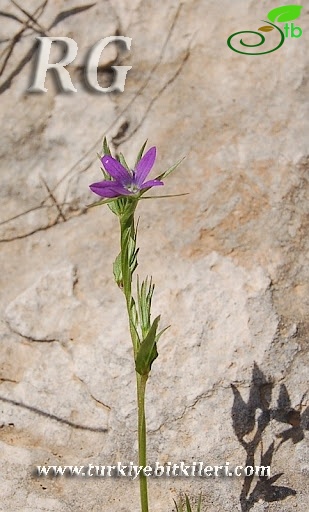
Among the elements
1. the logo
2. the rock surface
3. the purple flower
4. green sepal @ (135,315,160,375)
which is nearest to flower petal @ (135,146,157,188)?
the purple flower

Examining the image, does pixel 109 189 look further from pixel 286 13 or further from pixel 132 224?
pixel 286 13

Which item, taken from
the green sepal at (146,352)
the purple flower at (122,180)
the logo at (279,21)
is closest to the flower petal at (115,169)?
the purple flower at (122,180)

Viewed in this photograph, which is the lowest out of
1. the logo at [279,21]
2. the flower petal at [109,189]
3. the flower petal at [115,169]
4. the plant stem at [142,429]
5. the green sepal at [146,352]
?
the plant stem at [142,429]

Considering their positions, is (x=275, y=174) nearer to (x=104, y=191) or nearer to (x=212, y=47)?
(x=212, y=47)

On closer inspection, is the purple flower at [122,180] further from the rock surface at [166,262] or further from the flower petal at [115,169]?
the rock surface at [166,262]

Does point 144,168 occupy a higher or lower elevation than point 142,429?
higher

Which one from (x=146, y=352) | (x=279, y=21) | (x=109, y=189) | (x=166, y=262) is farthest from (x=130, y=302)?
(x=279, y=21)

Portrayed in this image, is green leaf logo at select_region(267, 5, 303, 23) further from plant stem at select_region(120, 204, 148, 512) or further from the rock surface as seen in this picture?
plant stem at select_region(120, 204, 148, 512)
